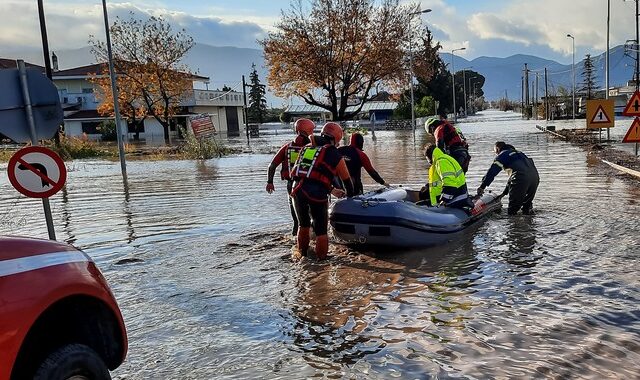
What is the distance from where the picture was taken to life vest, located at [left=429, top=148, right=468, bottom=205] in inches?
345

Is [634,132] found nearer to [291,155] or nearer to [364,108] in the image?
[291,155]

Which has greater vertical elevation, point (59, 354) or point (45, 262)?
point (45, 262)

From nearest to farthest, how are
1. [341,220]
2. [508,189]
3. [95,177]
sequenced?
[341,220] → [508,189] → [95,177]

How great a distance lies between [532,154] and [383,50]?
57.5 ft

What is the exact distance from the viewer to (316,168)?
25.4 feet

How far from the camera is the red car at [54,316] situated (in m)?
2.62

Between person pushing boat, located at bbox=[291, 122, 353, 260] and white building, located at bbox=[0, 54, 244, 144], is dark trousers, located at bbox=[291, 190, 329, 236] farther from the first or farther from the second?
white building, located at bbox=[0, 54, 244, 144]

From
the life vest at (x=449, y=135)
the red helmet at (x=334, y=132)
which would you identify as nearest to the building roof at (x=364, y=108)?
the life vest at (x=449, y=135)

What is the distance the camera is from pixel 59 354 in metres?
2.93

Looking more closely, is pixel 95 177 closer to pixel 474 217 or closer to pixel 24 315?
pixel 474 217

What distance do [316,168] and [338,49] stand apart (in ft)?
102

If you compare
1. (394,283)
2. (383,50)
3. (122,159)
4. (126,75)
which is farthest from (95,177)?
(126,75)

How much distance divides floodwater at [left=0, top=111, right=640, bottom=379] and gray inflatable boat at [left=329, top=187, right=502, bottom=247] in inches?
8.5

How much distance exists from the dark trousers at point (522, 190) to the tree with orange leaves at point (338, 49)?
2820cm
